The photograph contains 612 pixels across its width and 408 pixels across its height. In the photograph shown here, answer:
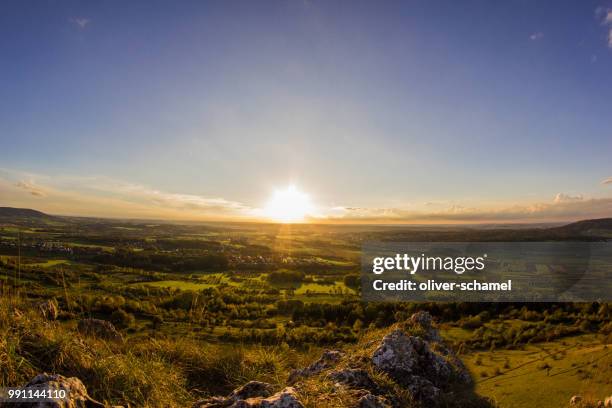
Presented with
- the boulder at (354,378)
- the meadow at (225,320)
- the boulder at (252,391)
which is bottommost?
the meadow at (225,320)

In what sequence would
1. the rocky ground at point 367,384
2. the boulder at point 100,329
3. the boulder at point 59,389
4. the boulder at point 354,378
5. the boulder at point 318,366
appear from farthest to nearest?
the boulder at point 100,329 → the boulder at point 318,366 → the boulder at point 354,378 → the rocky ground at point 367,384 → the boulder at point 59,389

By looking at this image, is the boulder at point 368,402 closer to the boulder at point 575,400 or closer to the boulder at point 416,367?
the boulder at point 416,367

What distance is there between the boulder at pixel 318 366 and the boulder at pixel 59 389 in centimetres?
303

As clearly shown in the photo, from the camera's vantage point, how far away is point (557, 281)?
63.8 meters

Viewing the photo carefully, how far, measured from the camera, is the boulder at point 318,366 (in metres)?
5.32

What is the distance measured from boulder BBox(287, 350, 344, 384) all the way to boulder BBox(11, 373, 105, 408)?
3.03 metres

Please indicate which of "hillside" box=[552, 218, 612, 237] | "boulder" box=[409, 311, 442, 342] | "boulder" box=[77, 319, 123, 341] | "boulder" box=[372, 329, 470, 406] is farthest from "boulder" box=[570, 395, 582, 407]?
"hillside" box=[552, 218, 612, 237]

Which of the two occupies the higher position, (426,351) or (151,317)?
(426,351)

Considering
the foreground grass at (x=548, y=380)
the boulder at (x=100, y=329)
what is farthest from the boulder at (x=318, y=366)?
the boulder at (x=100, y=329)

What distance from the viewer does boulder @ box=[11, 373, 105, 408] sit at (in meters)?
2.73

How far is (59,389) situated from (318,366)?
13.1 ft

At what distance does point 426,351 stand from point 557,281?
7545 centimetres

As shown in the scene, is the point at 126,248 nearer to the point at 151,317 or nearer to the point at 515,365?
the point at 151,317

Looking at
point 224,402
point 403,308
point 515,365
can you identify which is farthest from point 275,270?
point 224,402
